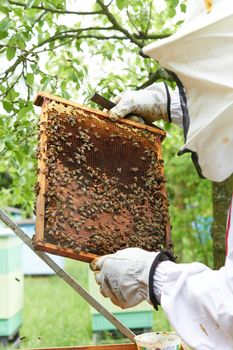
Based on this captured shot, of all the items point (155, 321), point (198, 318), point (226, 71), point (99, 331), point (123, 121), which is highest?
point (226, 71)

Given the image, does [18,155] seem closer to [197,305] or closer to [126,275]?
[126,275]

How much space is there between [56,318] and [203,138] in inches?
281

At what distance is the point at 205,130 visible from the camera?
7.89ft

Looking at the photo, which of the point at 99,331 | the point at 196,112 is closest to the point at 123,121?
the point at 196,112

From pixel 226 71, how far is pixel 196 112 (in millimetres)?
206

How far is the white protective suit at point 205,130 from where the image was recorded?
7.75 feet

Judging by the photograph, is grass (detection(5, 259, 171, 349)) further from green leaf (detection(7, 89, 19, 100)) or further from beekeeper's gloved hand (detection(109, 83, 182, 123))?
beekeeper's gloved hand (detection(109, 83, 182, 123))

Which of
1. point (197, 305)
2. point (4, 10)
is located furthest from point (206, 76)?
point (4, 10)

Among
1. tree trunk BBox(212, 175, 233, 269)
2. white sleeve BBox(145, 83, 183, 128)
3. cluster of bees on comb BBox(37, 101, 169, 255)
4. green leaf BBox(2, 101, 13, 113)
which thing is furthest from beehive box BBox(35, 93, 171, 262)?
tree trunk BBox(212, 175, 233, 269)

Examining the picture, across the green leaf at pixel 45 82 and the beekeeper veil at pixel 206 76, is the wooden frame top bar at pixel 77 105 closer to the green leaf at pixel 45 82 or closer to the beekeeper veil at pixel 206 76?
the green leaf at pixel 45 82

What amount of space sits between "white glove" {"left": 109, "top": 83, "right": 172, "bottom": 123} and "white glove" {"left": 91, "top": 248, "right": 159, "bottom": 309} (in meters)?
0.82

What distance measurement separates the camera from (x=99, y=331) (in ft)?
23.7

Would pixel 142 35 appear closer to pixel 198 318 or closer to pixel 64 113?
pixel 64 113

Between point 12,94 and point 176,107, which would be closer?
point 176,107
